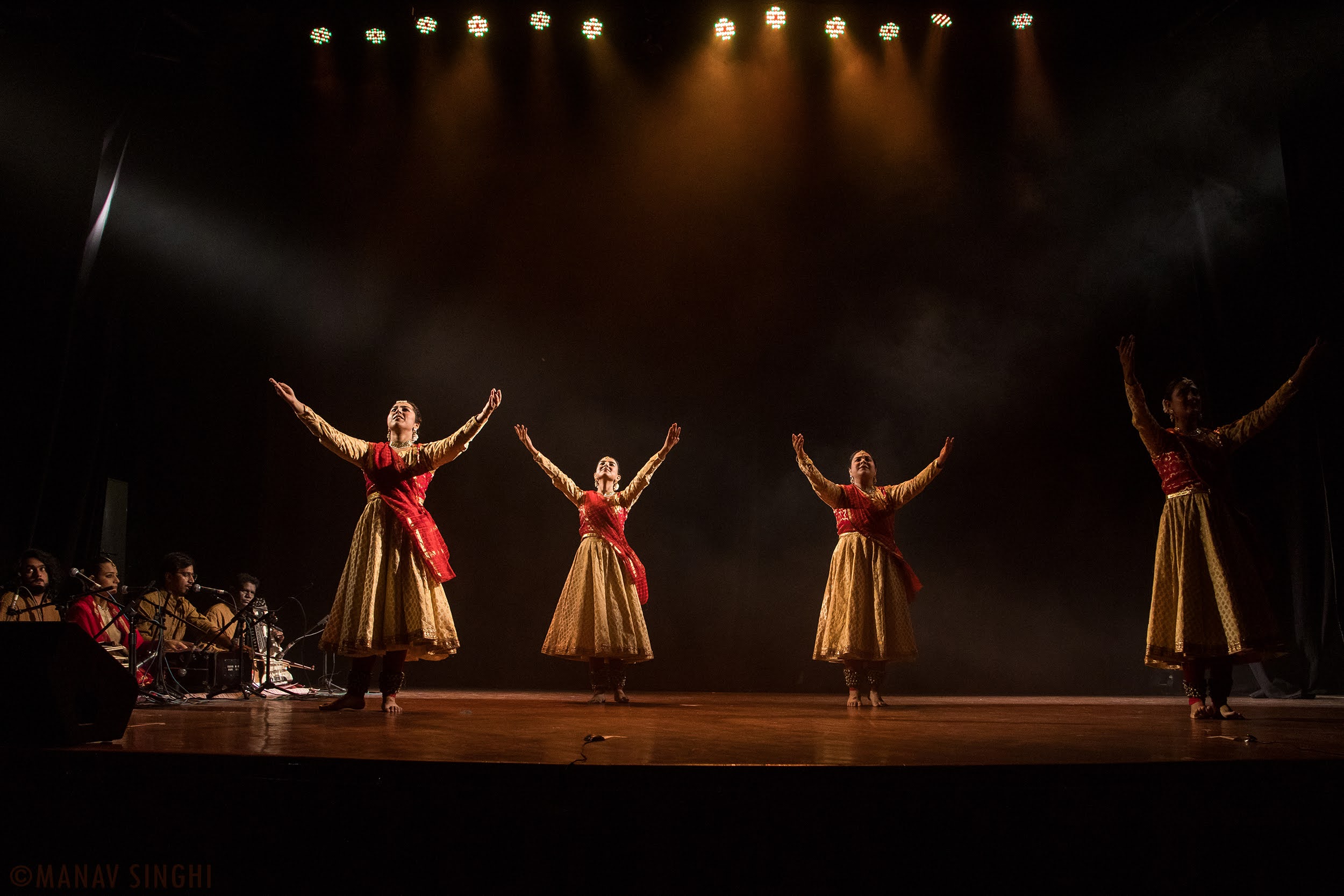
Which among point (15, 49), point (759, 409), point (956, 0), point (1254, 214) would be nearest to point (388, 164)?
point (15, 49)

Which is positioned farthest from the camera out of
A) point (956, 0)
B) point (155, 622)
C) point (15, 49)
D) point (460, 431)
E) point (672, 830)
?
point (956, 0)

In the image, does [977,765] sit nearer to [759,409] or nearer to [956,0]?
[759,409]

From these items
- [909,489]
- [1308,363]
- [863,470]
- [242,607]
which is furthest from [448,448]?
[1308,363]

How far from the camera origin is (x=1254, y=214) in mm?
6352

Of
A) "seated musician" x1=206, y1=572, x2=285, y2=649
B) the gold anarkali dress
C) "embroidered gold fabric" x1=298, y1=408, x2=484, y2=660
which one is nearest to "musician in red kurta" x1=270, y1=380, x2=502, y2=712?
"embroidered gold fabric" x1=298, y1=408, x2=484, y2=660

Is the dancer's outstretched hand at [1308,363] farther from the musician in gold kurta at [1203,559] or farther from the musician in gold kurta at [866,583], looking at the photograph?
the musician in gold kurta at [866,583]

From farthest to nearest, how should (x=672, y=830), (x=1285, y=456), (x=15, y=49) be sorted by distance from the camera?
(x=1285, y=456) → (x=15, y=49) → (x=672, y=830)

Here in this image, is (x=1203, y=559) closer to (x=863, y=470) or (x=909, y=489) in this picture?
(x=909, y=489)

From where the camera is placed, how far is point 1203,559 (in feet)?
11.6

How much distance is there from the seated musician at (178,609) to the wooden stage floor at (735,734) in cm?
112

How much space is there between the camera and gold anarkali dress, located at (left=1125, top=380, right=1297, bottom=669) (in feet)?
11.2

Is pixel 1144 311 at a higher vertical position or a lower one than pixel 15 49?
lower

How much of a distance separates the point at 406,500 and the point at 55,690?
6.30 feet

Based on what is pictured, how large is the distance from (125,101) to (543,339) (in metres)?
3.47
